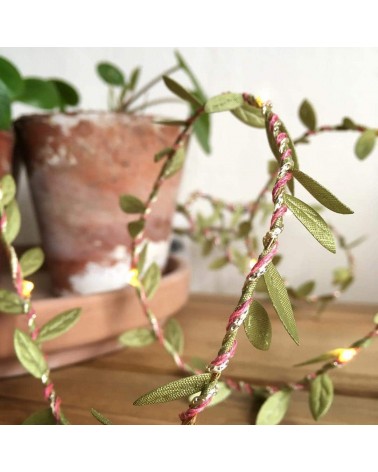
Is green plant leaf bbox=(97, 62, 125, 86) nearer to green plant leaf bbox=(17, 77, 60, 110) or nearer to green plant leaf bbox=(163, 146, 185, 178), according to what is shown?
green plant leaf bbox=(17, 77, 60, 110)

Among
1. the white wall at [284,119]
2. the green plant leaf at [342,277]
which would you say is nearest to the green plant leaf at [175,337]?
the white wall at [284,119]

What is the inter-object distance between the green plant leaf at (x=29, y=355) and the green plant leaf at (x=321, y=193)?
0.17m

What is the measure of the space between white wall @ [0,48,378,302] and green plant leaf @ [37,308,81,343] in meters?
0.16

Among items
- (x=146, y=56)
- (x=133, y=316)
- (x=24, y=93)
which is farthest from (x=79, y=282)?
(x=146, y=56)

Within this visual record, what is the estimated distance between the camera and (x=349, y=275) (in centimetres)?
47

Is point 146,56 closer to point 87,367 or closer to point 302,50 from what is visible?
point 302,50

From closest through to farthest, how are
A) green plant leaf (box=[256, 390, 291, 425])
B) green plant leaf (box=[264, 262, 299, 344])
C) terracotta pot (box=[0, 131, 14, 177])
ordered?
1. green plant leaf (box=[264, 262, 299, 344])
2. green plant leaf (box=[256, 390, 291, 425])
3. terracotta pot (box=[0, 131, 14, 177])

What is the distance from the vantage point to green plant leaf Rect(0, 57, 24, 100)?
355 mm

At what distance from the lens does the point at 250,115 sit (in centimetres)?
25

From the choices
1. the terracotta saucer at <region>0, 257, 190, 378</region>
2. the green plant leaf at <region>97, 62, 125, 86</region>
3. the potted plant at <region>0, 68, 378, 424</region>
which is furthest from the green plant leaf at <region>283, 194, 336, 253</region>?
the green plant leaf at <region>97, 62, 125, 86</region>

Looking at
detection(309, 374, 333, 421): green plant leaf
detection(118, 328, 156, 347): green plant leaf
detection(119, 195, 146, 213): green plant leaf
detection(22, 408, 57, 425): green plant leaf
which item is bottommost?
detection(118, 328, 156, 347): green plant leaf

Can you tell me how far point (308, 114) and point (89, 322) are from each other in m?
0.22

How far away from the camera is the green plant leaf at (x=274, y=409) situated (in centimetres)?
27
